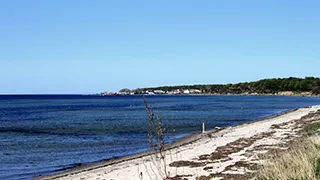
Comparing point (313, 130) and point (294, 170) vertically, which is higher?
point (294, 170)

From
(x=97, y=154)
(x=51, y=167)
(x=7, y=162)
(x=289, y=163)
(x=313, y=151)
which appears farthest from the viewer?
(x=97, y=154)

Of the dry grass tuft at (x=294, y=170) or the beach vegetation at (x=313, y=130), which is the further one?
the beach vegetation at (x=313, y=130)

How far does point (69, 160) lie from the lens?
2241cm

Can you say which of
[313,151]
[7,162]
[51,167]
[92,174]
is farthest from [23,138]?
[313,151]

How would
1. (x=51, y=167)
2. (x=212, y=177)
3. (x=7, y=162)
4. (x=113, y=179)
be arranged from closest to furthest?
(x=212, y=177), (x=113, y=179), (x=51, y=167), (x=7, y=162)

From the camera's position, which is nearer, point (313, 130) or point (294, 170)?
point (294, 170)

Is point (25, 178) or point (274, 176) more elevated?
point (274, 176)

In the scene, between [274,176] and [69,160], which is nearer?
[274,176]

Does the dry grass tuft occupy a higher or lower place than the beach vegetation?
higher

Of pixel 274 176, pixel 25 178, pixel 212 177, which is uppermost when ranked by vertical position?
pixel 274 176

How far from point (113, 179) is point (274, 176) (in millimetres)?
7356

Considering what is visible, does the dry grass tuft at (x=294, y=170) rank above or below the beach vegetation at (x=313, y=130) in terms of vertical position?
above

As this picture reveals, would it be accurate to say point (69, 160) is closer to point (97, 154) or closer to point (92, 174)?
point (97, 154)

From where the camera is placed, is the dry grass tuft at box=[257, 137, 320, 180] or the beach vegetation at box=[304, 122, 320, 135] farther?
the beach vegetation at box=[304, 122, 320, 135]
